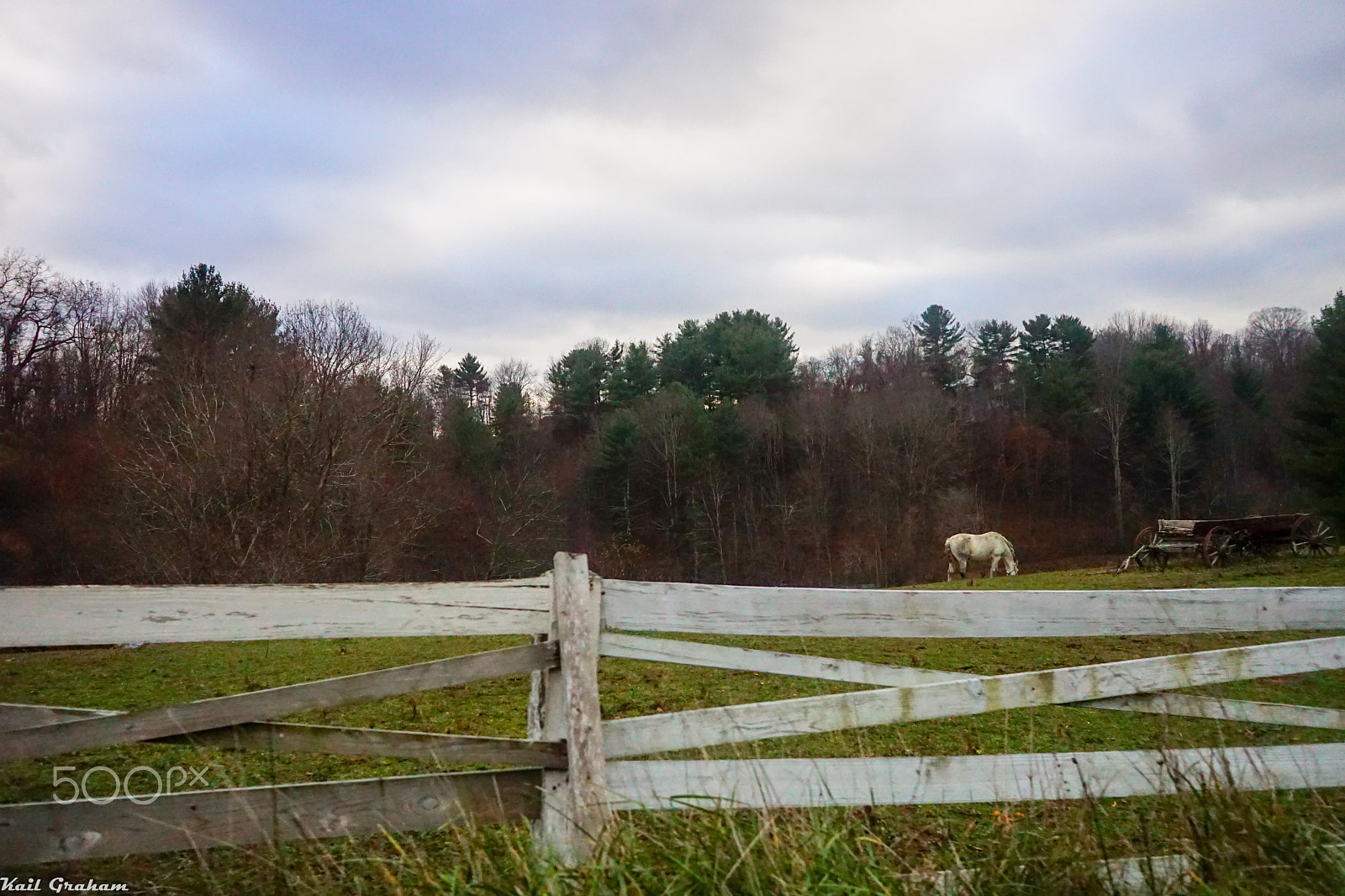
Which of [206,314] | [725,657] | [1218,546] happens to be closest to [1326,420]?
[1218,546]

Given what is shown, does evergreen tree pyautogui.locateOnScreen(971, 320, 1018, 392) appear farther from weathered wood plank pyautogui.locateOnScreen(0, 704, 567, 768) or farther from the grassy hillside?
weathered wood plank pyautogui.locateOnScreen(0, 704, 567, 768)

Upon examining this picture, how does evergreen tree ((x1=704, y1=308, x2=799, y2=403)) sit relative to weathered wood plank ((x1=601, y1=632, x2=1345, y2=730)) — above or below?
above

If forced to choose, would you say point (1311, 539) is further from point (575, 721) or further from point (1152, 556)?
point (575, 721)

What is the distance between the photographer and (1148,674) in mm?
2945

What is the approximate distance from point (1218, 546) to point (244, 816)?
68.7ft

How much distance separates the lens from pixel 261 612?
2844 mm

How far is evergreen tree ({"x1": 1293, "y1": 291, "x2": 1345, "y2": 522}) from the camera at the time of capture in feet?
70.3

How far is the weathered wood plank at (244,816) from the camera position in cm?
247

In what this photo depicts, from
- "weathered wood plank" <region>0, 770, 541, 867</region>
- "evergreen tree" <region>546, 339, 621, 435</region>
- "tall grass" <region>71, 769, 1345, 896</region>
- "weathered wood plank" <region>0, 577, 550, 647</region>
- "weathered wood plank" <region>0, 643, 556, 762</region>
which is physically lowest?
"tall grass" <region>71, 769, 1345, 896</region>

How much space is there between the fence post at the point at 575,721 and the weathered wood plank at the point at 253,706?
0.12 metres

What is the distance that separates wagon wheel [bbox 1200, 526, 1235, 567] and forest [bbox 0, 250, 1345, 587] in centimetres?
432

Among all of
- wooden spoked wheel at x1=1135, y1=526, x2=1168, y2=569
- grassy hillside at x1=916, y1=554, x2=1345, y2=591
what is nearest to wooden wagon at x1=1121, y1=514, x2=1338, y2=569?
grassy hillside at x1=916, y1=554, x2=1345, y2=591

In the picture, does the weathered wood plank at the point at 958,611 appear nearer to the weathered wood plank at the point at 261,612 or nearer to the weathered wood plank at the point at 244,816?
the weathered wood plank at the point at 261,612

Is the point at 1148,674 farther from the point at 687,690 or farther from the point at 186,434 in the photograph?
the point at 186,434
